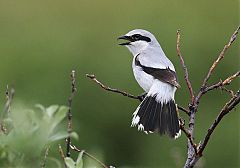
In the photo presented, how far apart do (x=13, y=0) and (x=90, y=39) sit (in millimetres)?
2119

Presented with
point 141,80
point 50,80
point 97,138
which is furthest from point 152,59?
point 50,80

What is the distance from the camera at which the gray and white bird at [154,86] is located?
319 centimetres

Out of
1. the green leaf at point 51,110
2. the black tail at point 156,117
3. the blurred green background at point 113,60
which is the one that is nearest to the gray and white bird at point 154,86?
the black tail at point 156,117

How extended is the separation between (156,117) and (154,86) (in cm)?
36

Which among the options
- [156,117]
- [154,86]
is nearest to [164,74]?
[154,86]

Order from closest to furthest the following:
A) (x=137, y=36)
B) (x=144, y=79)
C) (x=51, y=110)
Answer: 1. (x=51, y=110)
2. (x=144, y=79)
3. (x=137, y=36)

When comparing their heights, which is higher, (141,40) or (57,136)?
(57,136)

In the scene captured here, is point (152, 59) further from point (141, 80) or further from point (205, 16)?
point (205, 16)

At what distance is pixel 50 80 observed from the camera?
7.64 m

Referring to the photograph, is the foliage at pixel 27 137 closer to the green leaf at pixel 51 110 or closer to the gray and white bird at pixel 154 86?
the green leaf at pixel 51 110

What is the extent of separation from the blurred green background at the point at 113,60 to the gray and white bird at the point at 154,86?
2220mm

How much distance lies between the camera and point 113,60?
7.89 m

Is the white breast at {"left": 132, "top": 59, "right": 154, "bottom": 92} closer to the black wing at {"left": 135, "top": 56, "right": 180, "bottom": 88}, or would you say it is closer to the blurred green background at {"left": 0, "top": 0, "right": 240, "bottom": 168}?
the black wing at {"left": 135, "top": 56, "right": 180, "bottom": 88}

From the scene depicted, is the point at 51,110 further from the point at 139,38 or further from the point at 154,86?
the point at 139,38
